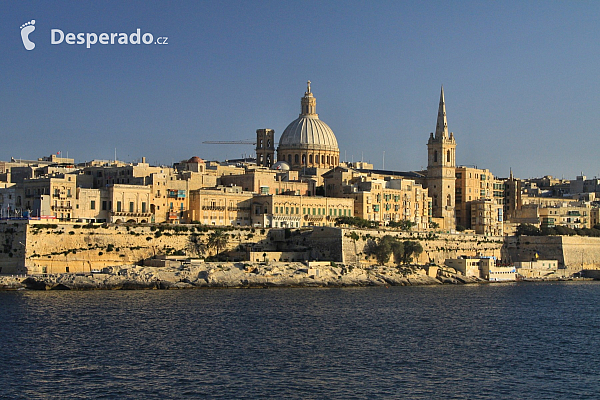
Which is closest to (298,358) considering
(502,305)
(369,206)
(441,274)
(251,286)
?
(502,305)

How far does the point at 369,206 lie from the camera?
72000 millimetres

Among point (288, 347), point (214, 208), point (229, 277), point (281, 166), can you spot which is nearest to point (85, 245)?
point (229, 277)

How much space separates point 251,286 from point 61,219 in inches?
486

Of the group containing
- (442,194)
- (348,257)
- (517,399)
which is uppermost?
(442,194)

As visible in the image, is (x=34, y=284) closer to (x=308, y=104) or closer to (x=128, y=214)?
(x=128, y=214)

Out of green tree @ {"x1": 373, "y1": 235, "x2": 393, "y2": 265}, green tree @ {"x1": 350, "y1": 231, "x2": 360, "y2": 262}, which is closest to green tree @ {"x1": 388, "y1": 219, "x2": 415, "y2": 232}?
green tree @ {"x1": 373, "y1": 235, "x2": 393, "y2": 265}

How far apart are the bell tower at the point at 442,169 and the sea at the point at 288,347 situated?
101 ft

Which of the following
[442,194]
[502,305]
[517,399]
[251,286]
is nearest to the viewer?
[517,399]

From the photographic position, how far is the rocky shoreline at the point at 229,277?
4866 centimetres

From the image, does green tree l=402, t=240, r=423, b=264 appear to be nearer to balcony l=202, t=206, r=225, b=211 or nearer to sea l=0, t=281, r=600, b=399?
balcony l=202, t=206, r=225, b=211

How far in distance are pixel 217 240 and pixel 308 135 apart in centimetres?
2486

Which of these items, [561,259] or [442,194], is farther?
[442,194]

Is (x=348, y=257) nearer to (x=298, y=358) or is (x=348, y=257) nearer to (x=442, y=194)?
(x=442, y=194)

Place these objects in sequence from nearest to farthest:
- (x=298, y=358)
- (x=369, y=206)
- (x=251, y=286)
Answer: (x=298, y=358) < (x=251, y=286) < (x=369, y=206)
